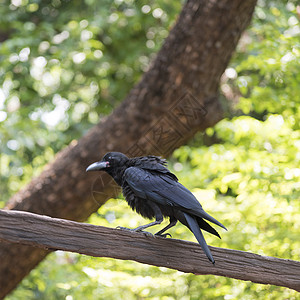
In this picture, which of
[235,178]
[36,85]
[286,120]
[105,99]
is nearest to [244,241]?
[235,178]

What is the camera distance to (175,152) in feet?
17.8

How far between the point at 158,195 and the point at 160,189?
0.04m

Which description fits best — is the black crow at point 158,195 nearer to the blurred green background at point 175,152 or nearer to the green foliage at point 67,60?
the blurred green background at point 175,152

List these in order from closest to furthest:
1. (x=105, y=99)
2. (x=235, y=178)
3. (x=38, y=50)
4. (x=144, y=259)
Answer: (x=144, y=259) < (x=235, y=178) < (x=38, y=50) < (x=105, y=99)

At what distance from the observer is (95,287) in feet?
14.0

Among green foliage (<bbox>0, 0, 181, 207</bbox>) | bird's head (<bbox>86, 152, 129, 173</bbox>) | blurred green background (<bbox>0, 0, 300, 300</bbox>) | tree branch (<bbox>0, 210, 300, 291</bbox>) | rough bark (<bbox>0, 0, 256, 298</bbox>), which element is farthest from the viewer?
green foliage (<bbox>0, 0, 181, 207</bbox>)

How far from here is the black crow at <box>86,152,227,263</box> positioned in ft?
8.16

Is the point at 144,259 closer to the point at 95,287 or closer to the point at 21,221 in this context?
the point at 21,221

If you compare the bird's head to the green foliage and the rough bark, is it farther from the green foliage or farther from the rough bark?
the green foliage

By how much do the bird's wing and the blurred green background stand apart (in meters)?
1.44

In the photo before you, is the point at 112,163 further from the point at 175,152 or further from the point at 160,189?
the point at 175,152

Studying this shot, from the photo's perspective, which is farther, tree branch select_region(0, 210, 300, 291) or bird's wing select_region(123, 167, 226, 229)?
bird's wing select_region(123, 167, 226, 229)

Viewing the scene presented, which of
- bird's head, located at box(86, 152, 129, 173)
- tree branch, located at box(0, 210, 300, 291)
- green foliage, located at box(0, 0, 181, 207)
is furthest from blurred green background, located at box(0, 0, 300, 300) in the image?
bird's head, located at box(86, 152, 129, 173)

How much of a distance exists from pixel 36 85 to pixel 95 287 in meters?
4.57
